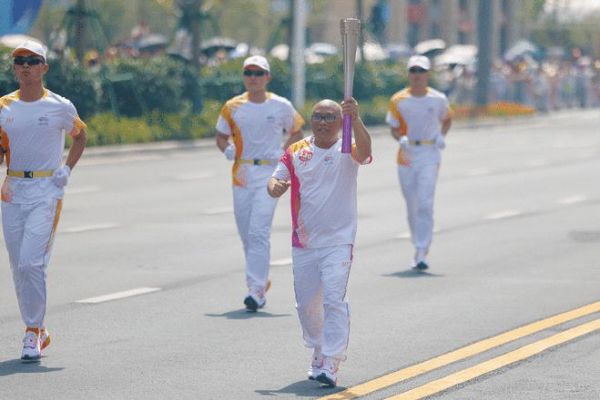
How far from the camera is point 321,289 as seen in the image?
9.35 m

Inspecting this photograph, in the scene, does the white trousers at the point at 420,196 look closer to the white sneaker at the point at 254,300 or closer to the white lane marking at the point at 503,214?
the white sneaker at the point at 254,300

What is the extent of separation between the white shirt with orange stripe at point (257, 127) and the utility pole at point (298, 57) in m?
27.7

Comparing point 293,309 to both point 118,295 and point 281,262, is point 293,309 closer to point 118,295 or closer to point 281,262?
point 118,295

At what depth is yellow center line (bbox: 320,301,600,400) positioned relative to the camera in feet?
29.3

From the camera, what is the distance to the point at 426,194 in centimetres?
1523

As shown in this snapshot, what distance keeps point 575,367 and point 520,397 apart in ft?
3.35

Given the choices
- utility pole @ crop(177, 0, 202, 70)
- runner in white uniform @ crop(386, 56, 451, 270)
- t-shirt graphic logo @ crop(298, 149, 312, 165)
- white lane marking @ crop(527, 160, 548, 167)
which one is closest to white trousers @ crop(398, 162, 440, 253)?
runner in white uniform @ crop(386, 56, 451, 270)

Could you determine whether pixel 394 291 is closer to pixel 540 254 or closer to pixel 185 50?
pixel 540 254

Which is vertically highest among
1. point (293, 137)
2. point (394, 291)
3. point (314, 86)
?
point (293, 137)

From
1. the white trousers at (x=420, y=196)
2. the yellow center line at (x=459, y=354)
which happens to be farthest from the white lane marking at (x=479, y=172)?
the yellow center line at (x=459, y=354)

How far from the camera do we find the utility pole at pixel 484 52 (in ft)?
171

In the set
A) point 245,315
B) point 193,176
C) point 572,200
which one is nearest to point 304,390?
point 245,315

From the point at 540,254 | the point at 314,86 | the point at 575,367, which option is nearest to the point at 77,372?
the point at 575,367

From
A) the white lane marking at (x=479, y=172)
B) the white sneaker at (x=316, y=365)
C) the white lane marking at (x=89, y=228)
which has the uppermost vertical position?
A: the white sneaker at (x=316, y=365)
